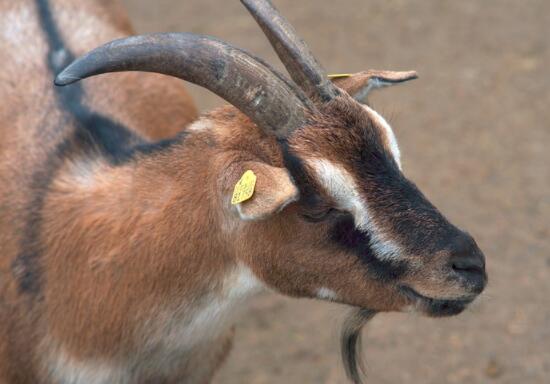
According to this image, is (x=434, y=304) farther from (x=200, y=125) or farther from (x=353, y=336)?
(x=200, y=125)

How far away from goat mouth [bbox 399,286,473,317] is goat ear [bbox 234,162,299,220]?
0.66 m

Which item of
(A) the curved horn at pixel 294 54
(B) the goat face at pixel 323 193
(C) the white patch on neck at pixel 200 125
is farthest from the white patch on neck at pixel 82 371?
(A) the curved horn at pixel 294 54

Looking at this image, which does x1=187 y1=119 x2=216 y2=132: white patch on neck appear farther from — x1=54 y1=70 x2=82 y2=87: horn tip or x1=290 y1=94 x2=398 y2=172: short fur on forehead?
x1=54 y1=70 x2=82 y2=87: horn tip

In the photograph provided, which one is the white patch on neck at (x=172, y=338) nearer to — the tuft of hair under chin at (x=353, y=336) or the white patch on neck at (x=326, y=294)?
the white patch on neck at (x=326, y=294)

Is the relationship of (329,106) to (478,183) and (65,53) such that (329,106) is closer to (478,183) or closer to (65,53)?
(65,53)

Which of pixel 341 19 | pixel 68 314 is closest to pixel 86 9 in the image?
pixel 68 314

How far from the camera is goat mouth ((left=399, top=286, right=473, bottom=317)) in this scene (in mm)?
3602

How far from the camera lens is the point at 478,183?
696 cm

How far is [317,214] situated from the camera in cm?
348

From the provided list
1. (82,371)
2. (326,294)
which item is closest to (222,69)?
(326,294)

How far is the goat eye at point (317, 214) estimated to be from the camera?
3473mm

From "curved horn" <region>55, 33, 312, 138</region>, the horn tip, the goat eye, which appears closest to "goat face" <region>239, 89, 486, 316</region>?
the goat eye

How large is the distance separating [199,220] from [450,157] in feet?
13.1

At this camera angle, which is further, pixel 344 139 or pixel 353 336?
pixel 353 336
